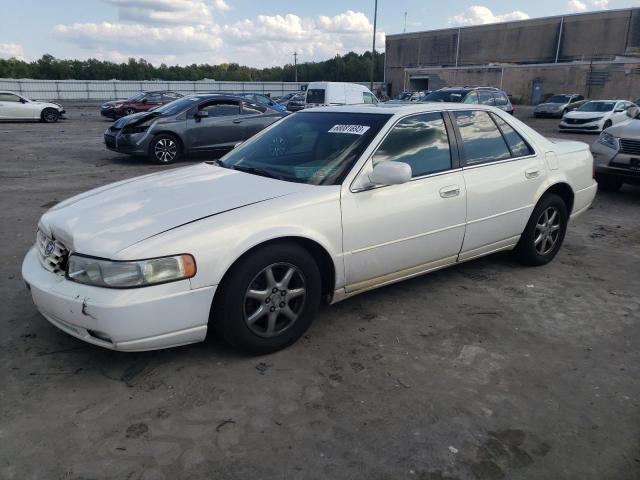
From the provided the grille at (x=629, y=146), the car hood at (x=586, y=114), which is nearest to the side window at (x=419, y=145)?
the grille at (x=629, y=146)

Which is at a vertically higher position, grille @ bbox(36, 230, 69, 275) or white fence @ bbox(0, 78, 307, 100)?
white fence @ bbox(0, 78, 307, 100)

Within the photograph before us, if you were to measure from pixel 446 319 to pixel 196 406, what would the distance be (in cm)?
195

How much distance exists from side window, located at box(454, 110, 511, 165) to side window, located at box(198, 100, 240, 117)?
8345 millimetres

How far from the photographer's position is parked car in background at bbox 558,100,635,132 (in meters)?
20.4

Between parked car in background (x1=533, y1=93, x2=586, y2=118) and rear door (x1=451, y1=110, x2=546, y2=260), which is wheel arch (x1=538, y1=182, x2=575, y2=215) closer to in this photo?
rear door (x1=451, y1=110, x2=546, y2=260)

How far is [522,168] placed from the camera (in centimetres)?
450

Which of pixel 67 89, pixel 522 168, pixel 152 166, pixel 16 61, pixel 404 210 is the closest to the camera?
pixel 404 210

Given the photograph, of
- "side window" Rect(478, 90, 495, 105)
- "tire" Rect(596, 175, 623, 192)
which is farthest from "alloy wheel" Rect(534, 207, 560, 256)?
"side window" Rect(478, 90, 495, 105)

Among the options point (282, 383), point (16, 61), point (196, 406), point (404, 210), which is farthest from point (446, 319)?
point (16, 61)

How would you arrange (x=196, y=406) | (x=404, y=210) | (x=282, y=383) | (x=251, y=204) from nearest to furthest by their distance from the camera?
(x=196, y=406), (x=282, y=383), (x=251, y=204), (x=404, y=210)

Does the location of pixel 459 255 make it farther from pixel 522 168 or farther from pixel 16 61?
pixel 16 61

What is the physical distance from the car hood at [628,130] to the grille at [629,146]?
6 centimetres

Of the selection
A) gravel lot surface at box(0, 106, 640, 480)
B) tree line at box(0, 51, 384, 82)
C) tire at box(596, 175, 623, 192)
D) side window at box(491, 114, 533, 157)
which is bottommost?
gravel lot surface at box(0, 106, 640, 480)

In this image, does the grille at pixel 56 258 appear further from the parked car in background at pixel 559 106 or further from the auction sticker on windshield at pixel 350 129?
the parked car in background at pixel 559 106
